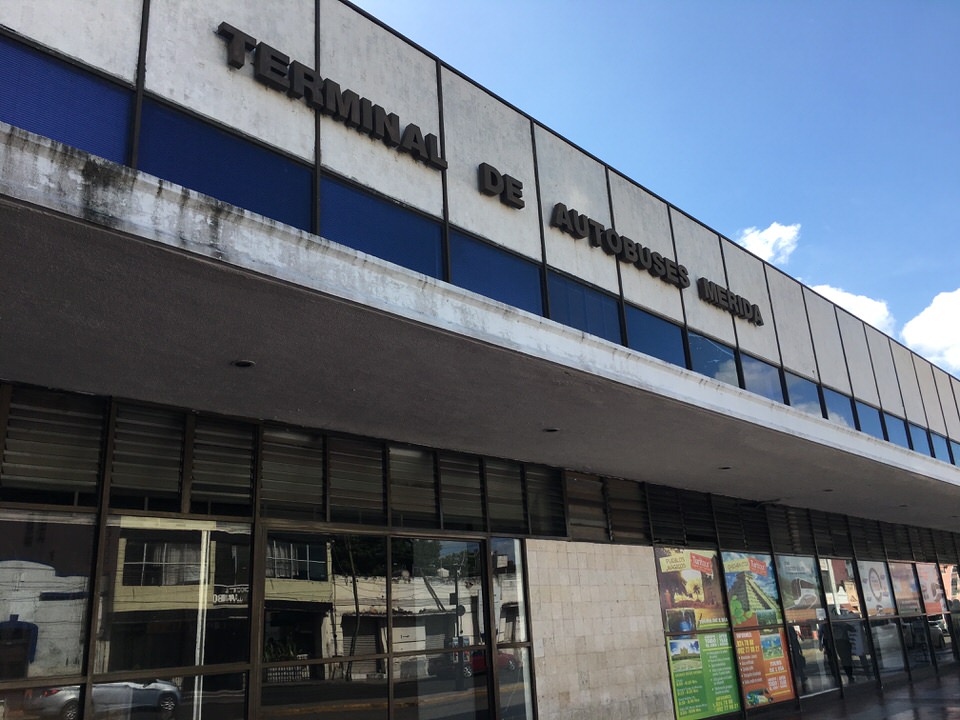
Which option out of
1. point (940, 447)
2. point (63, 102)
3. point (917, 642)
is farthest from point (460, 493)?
point (917, 642)

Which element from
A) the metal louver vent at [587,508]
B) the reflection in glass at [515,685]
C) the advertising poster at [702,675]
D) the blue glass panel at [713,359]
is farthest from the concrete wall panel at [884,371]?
the reflection in glass at [515,685]

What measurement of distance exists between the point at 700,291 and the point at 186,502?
783cm

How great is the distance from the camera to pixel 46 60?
5.71 meters

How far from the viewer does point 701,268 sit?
39.7 ft

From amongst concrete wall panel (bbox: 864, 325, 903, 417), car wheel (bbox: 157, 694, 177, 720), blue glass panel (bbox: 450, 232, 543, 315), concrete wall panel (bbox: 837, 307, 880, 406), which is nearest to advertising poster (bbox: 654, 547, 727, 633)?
concrete wall panel (bbox: 837, 307, 880, 406)

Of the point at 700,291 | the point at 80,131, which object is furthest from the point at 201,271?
the point at 700,291

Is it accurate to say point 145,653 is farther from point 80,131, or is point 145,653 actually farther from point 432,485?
point 80,131

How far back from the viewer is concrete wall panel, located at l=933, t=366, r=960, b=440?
1919 centimetres

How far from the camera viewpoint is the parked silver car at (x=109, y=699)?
6.75m

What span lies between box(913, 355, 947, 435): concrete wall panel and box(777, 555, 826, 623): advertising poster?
454 cm

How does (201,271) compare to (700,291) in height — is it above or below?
below

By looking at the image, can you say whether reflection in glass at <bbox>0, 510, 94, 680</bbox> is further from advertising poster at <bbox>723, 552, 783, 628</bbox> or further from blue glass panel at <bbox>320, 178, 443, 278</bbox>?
advertising poster at <bbox>723, 552, 783, 628</bbox>

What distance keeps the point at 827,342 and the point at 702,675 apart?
6.62 meters

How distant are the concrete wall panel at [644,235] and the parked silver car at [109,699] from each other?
7.03m
